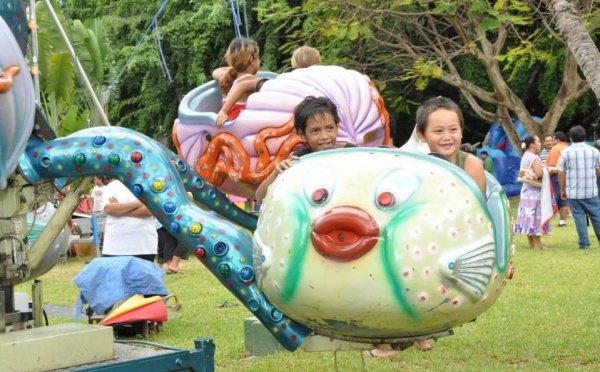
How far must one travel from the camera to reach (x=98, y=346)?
3.51 metres

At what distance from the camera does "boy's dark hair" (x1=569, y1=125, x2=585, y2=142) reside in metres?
11.5

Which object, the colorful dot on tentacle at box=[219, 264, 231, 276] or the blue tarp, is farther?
the blue tarp

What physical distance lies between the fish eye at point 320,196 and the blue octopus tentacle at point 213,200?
1.27m

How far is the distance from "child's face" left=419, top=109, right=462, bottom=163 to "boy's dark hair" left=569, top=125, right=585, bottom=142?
827 centimetres

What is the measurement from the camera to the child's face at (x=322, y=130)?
383 cm

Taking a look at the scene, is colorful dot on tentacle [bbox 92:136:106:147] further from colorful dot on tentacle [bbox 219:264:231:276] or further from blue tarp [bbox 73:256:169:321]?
blue tarp [bbox 73:256:169:321]

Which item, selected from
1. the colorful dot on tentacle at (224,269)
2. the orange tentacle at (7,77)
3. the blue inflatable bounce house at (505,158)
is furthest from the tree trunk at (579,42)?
the blue inflatable bounce house at (505,158)

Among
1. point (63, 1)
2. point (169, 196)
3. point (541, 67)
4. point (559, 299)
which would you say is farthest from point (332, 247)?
point (541, 67)

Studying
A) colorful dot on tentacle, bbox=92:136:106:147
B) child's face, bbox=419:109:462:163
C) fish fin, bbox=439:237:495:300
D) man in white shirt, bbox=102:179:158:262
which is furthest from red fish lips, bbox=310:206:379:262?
man in white shirt, bbox=102:179:158:262

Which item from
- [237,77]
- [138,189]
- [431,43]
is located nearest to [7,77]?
[138,189]

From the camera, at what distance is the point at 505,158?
74.8 feet

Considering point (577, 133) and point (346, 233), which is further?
point (577, 133)

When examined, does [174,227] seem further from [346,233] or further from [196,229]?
[346,233]

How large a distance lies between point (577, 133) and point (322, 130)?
8494 millimetres
